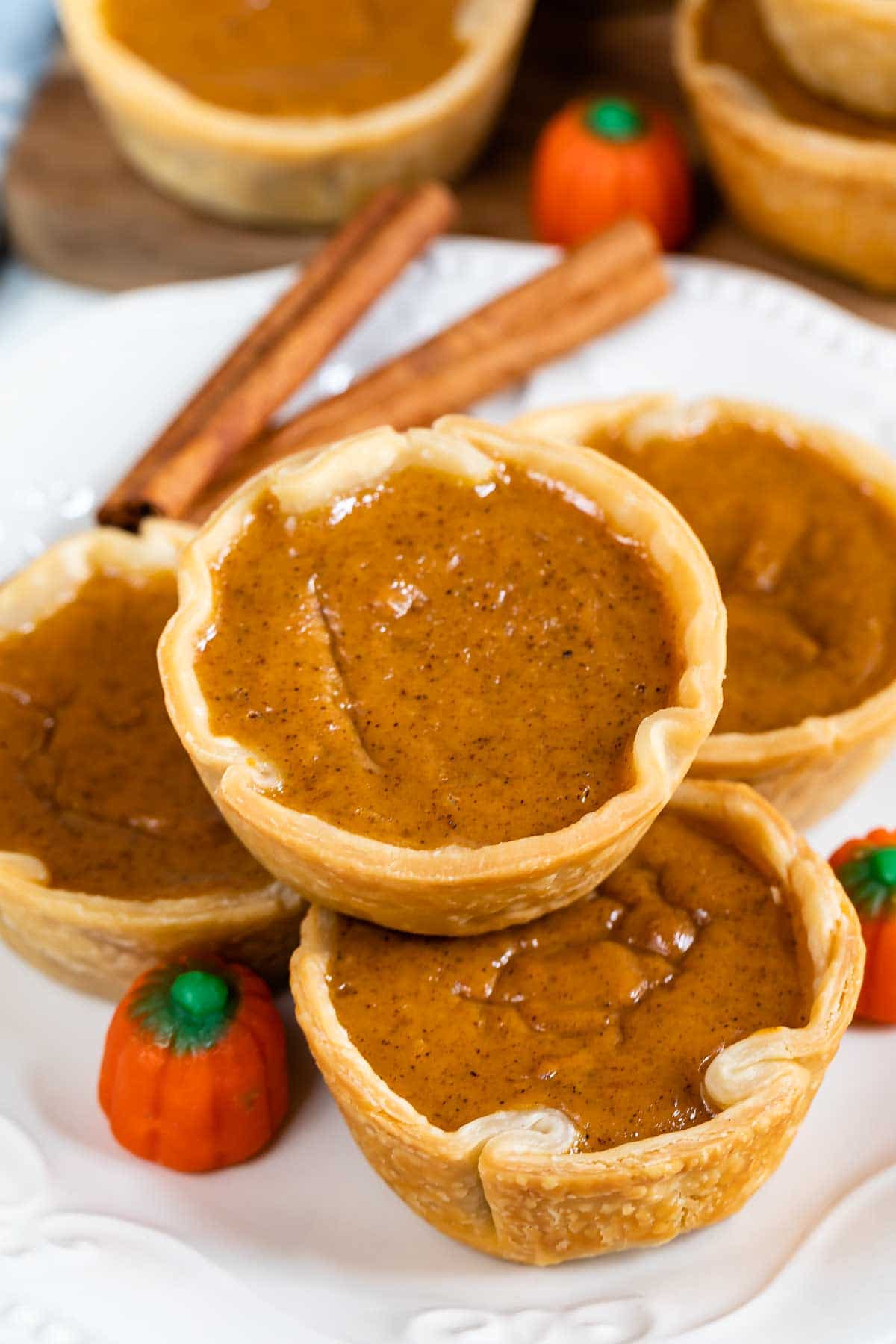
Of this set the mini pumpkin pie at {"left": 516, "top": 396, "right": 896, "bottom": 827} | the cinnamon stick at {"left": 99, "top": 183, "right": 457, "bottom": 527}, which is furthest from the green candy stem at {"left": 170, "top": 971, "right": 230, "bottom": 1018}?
the cinnamon stick at {"left": 99, "top": 183, "right": 457, "bottom": 527}

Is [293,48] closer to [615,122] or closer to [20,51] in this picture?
[615,122]

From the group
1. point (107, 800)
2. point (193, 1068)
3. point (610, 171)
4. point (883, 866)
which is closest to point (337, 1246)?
point (193, 1068)

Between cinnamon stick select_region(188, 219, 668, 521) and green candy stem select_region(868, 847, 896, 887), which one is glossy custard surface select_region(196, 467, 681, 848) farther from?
cinnamon stick select_region(188, 219, 668, 521)

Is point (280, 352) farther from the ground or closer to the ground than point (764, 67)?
closer to the ground

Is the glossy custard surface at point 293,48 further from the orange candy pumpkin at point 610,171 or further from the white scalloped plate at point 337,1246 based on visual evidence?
the white scalloped plate at point 337,1246

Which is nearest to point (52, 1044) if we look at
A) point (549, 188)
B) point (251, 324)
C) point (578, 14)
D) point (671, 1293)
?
point (671, 1293)
